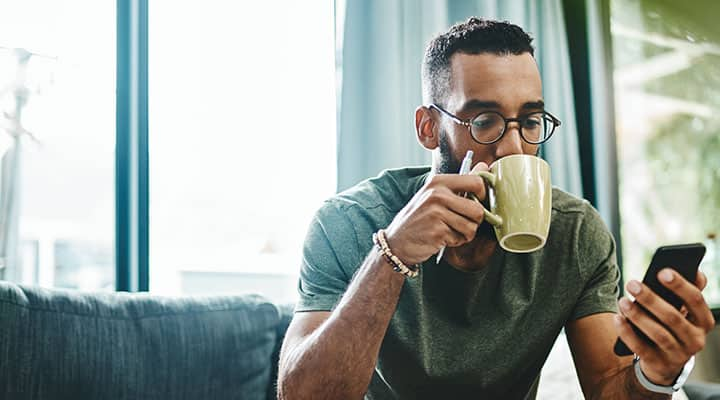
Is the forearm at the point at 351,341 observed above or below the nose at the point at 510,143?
below

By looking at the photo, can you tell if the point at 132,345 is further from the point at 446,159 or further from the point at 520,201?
the point at 520,201

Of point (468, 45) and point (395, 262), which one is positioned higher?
point (468, 45)

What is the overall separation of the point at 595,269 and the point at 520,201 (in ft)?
1.56

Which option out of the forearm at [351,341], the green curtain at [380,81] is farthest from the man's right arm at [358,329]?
the green curtain at [380,81]

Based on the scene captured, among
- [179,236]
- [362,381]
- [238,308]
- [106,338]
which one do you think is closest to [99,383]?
[106,338]

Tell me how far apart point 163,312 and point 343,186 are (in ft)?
2.34

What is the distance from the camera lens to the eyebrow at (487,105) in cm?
125

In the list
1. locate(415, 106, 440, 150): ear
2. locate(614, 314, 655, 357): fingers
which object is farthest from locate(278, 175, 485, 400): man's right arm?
locate(415, 106, 440, 150): ear

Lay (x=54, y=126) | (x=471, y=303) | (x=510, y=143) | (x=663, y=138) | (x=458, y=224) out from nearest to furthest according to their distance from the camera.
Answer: (x=458, y=224), (x=510, y=143), (x=471, y=303), (x=54, y=126), (x=663, y=138)

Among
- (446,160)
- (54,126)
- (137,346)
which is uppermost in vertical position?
(54,126)

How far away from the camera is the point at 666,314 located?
858mm

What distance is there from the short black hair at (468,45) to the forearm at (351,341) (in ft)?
1.50

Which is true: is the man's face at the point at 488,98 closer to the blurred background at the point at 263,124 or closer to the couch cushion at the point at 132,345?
the couch cushion at the point at 132,345

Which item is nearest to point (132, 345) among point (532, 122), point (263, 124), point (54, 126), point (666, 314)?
point (532, 122)
